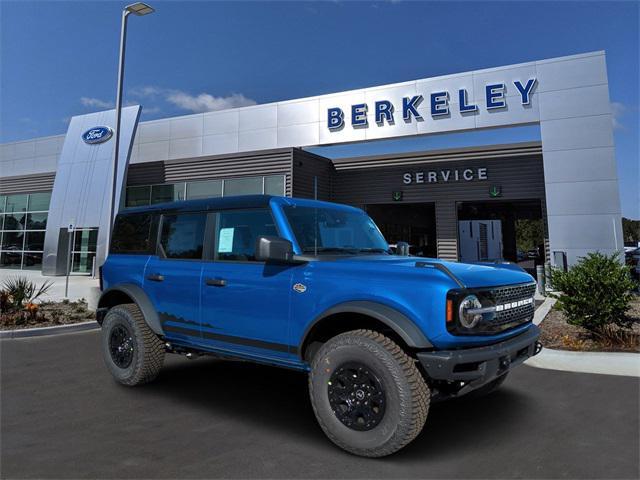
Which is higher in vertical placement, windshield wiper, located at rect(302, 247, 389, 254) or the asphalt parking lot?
windshield wiper, located at rect(302, 247, 389, 254)

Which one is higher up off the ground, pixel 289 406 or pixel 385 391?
pixel 385 391

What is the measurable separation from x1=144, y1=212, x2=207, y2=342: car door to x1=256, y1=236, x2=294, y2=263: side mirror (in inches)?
43.5

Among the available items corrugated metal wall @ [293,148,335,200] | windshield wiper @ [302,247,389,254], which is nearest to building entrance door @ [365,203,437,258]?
corrugated metal wall @ [293,148,335,200]

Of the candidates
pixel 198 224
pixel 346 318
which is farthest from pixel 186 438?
pixel 198 224

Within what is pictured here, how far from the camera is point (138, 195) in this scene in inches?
824

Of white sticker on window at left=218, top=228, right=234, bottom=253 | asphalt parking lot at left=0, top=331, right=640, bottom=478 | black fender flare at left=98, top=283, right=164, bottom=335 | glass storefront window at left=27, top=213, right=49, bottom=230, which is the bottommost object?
asphalt parking lot at left=0, top=331, right=640, bottom=478

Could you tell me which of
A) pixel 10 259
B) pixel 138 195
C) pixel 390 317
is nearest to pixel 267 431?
pixel 390 317

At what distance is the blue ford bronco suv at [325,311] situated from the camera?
2914 mm

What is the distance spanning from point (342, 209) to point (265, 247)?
4.84 feet

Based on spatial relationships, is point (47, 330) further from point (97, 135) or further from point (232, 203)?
point (97, 135)

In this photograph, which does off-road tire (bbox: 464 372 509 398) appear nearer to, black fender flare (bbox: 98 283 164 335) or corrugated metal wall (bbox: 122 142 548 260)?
black fender flare (bbox: 98 283 164 335)

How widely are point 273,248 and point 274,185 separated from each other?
562 inches

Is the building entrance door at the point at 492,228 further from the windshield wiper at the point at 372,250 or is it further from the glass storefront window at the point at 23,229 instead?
the glass storefront window at the point at 23,229

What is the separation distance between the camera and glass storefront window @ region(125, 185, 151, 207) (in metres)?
20.7
